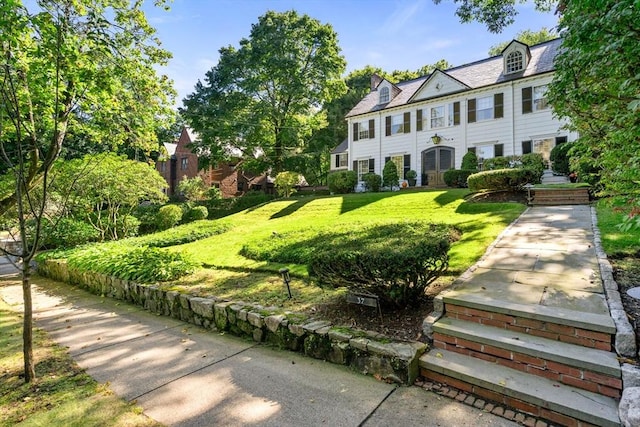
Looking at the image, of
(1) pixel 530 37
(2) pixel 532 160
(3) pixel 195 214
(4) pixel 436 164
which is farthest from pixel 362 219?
(1) pixel 530 37

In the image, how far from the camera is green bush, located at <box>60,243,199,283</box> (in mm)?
6672

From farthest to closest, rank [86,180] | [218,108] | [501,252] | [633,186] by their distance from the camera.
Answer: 1. [218,108]
2. [86,180]
3. [501,252]
4. [633,186]

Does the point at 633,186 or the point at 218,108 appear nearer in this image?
the point at 633,186

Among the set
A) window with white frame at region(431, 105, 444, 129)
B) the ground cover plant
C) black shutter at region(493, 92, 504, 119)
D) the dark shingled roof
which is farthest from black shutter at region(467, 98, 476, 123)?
the ground cover plant

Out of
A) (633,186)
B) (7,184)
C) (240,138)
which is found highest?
(240,138)

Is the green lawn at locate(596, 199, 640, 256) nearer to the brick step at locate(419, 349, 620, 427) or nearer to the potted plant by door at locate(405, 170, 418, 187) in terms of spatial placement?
the brick step at locate(419, 349, 620, 427)

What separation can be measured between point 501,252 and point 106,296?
796 cm

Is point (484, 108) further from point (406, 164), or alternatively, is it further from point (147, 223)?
point (147, 223)

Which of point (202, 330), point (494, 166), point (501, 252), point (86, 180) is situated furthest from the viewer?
point (494, 166)

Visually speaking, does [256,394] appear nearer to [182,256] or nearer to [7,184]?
[182,256]

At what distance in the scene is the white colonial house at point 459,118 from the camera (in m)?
16.7

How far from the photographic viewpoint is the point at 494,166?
1619cm

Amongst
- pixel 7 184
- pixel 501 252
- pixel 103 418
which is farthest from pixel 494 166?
pixel 7 184

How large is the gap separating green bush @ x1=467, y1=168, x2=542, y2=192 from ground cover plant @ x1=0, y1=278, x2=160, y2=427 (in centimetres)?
1220
